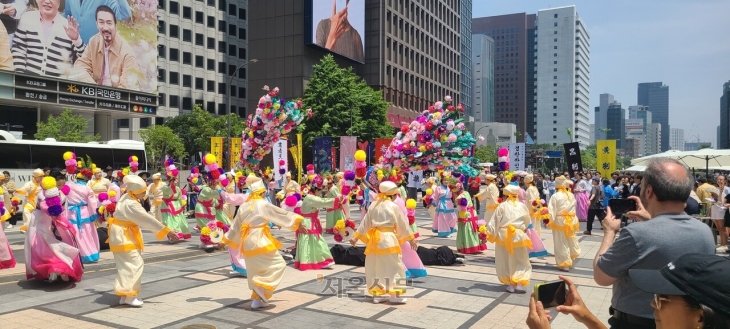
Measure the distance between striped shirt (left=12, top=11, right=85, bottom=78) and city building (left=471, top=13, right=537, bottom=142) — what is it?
419ft

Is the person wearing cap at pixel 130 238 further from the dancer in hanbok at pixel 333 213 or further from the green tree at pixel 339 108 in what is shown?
the green tree at pixel 339 108

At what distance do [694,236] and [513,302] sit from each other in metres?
5.19

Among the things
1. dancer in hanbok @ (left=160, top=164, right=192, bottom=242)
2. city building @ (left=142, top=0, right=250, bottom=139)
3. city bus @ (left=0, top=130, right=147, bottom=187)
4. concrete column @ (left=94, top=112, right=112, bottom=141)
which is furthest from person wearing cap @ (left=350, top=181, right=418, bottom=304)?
city building @ (left=142, top=0, right=250, bottom=139)

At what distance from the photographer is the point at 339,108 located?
37.8m

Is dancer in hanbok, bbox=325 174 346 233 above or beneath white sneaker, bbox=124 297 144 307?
above

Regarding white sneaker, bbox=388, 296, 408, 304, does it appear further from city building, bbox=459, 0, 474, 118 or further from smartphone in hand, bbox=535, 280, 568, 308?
city building, bbox=459, 0, 474, 118

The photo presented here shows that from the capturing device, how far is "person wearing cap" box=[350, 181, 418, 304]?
24.6ft

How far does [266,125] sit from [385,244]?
22.6 ft

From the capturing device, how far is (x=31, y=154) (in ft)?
63.0

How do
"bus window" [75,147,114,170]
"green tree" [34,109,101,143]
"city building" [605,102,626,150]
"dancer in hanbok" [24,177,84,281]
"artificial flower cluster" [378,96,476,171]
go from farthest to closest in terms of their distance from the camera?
"city building" [605,102,626,150]
"green tree" [34,109,101,143]
"bus window" [75,147,114,170]
"artificial flower cluster" [378,96,476,171]
"dancer in hanbok" [24,177,84,281]

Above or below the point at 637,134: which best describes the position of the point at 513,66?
above

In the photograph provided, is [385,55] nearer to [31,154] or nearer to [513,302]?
[31,154]

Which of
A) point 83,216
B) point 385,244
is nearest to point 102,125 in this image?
point 83,216

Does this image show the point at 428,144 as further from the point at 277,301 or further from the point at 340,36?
the point at 340,36
